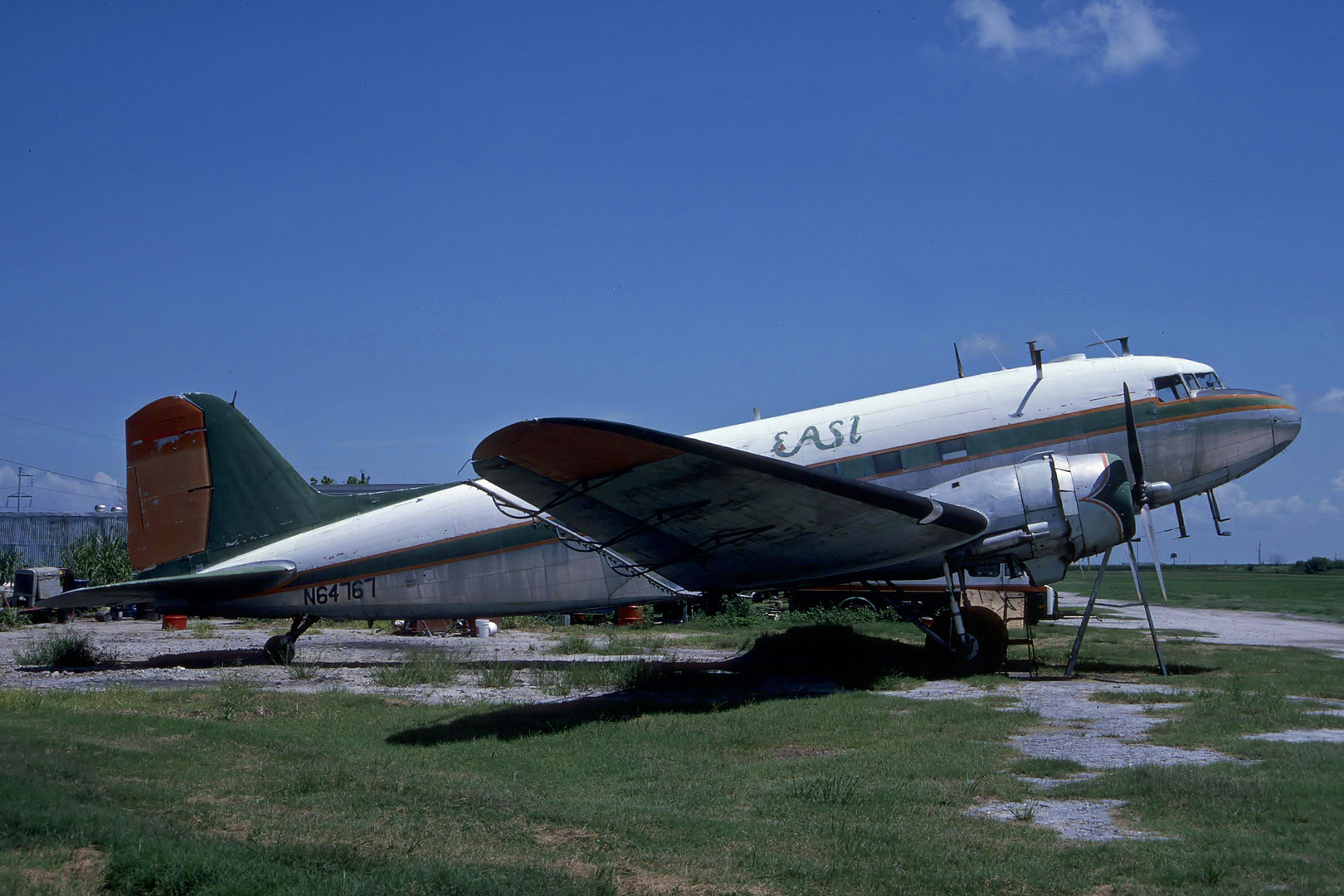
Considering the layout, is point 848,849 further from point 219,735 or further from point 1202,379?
point 1202,379

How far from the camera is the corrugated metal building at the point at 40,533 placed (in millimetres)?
66500

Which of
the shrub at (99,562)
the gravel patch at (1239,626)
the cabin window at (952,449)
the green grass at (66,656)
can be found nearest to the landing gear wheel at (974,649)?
the cabin window at (952,449)

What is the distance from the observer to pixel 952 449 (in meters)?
13.9

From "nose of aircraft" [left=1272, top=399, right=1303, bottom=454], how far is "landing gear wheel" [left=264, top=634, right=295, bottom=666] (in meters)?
16.5

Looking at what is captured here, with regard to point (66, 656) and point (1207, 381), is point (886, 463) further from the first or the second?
point (66, 656)

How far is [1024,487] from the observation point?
1288cm

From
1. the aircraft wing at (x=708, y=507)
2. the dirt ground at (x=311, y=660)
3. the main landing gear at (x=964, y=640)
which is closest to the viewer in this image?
the aircraft wing at (x=708, y=507)

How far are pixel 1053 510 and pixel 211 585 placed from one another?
12686mm

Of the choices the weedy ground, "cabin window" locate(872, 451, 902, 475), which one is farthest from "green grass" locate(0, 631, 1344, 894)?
"cabin window" locate(872, 451, 902, 475)

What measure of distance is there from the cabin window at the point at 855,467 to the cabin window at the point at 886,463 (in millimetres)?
85

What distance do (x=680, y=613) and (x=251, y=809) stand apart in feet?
82.7

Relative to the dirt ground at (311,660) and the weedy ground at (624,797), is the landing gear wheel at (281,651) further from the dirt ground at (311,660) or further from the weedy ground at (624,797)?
the weedy ground at (624,797)

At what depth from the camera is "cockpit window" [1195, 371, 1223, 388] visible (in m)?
14.5

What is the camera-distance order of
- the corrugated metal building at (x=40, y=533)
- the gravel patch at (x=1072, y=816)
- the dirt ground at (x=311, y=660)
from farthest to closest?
the corrugated metal building at (x=40, y=533)
the dirt ground at (x=311, y=660)
the gravel patch at (x=1072, y=816)
